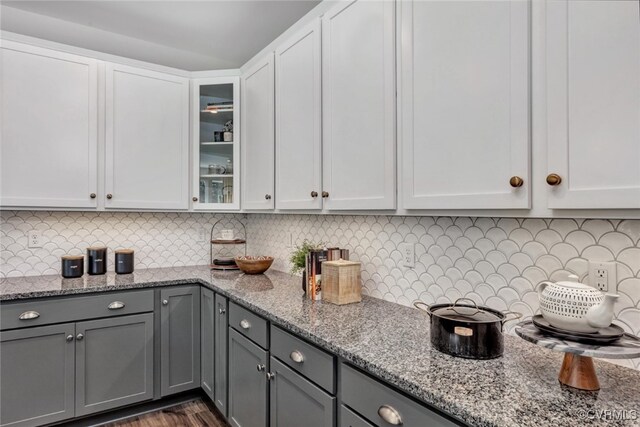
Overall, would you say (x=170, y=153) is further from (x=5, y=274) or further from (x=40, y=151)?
(x=5, y=274)

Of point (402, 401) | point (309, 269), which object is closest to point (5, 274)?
point (309, 269)

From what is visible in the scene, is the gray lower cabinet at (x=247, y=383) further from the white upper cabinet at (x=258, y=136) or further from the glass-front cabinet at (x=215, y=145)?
the glass-front cabinet at (x=215, y=145)

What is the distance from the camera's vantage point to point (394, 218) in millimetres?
1837

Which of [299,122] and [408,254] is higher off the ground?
[299,122]

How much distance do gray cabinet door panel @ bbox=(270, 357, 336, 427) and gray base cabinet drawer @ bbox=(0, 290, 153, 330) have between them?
123 cm

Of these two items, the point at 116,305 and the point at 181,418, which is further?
the point at 181,418

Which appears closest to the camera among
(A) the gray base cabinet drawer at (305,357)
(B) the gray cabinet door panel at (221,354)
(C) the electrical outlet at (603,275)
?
(C) the electrical outlet at (603,275)

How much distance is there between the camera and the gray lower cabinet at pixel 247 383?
67.7 inches

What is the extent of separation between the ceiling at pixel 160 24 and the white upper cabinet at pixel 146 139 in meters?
0.22

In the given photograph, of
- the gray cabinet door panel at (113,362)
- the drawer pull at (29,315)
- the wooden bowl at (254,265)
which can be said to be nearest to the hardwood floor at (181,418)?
the gray cabinet door panel at (113,362)

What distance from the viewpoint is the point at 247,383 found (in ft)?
6.18

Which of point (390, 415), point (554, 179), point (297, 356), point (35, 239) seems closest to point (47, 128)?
point (35, 239)

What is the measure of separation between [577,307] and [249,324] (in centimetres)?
141

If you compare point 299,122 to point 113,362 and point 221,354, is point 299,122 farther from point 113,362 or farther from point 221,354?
point 113,362
